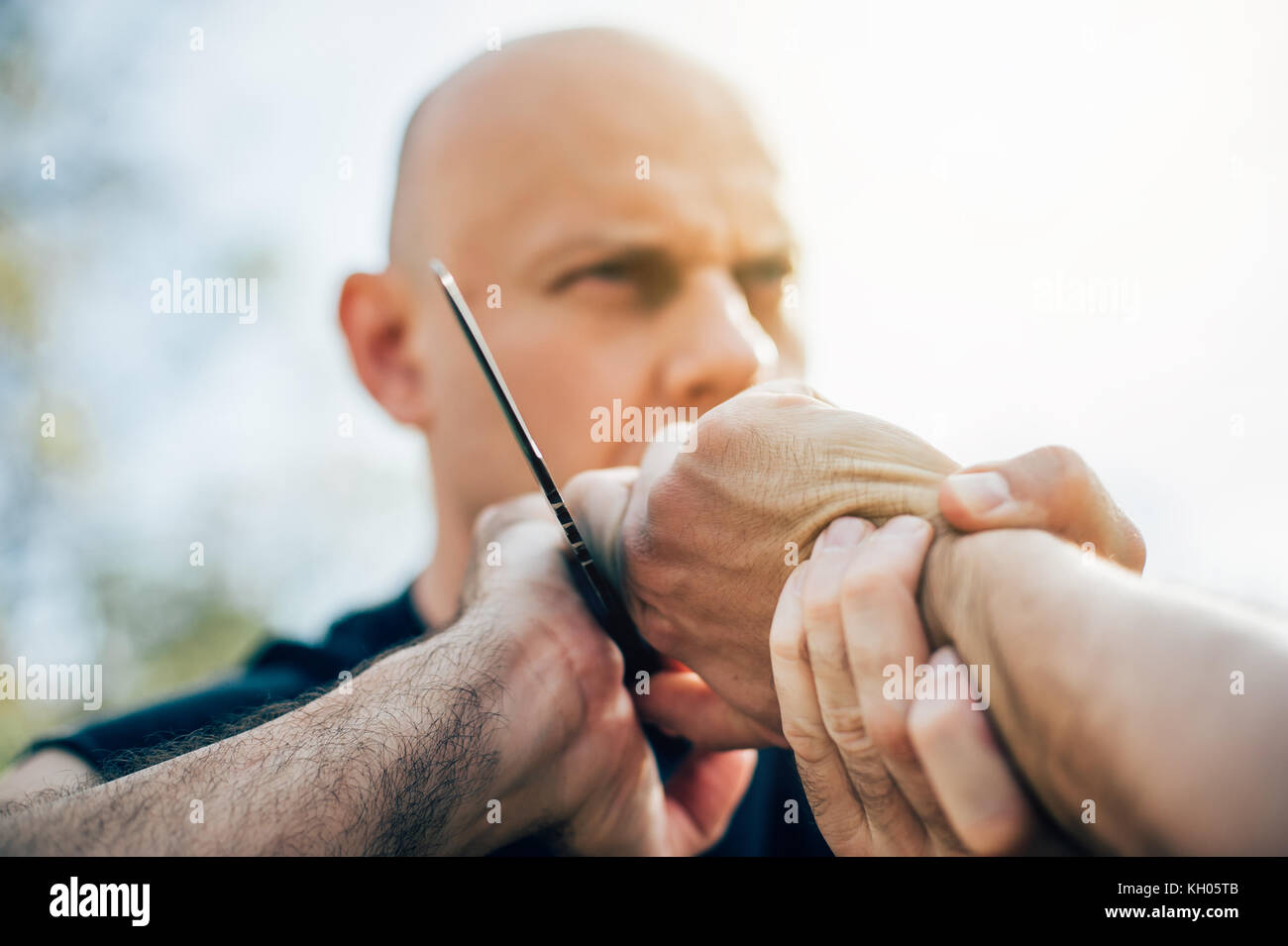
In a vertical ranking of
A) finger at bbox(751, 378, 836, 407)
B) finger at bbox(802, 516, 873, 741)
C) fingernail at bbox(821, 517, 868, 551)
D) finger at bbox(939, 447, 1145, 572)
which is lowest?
finger at bbox(802, 516, 873, 741)

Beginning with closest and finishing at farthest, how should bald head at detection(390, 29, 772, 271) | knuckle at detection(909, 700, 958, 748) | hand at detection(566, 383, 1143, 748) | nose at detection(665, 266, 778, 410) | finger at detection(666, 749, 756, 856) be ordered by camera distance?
knuckle at detection(909, 700, 958, 748), hand at detection(566, 383, 1143, 748), finger at detection(666, 749, 756, 856), nose at detection(665, 266, 778, 410), bald head at detection(390, 29, 772, 271)

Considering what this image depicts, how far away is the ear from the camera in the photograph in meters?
1.90

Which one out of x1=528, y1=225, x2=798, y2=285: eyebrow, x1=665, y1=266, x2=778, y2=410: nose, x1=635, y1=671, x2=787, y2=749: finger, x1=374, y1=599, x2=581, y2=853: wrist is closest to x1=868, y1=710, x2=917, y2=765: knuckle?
x1=635, y1=671, x2=787, y2=749: finger

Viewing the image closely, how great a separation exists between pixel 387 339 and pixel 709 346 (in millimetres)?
934

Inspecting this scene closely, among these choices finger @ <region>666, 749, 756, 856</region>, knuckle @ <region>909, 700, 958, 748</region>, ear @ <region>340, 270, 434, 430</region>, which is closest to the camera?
knuckle @ <region>909, 700, 958, 748</region>

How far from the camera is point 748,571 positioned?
→ 81cm

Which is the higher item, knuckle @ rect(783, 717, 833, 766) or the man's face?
the man's face

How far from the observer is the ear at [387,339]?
190 centimetres

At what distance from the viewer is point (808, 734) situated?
2.35ft

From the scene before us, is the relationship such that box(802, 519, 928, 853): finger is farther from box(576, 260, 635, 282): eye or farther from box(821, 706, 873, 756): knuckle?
box(576, 260, 635, 282): eye

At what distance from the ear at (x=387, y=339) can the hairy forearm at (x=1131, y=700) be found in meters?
1.56

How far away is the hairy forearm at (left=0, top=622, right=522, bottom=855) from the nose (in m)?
0.72

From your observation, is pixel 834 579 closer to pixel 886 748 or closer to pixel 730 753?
pixel 886 748
